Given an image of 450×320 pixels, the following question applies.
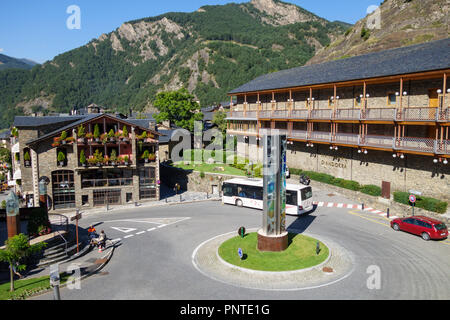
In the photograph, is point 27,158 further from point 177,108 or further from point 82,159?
point 177,108

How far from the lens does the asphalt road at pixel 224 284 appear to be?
17.5 m

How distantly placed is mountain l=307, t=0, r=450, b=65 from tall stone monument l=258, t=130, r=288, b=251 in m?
64.3

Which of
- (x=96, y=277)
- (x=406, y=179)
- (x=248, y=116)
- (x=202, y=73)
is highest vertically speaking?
(x=202, y=73)

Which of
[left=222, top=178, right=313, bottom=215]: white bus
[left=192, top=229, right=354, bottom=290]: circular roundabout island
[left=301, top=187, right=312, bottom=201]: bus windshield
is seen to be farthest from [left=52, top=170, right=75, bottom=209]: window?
[left=301, top=187, right=312, bottom=201]: bus windshield

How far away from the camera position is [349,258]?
71.1 ft

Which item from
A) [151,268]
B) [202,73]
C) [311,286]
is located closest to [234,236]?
[151,268]

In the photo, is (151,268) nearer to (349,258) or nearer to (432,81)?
(349,258)

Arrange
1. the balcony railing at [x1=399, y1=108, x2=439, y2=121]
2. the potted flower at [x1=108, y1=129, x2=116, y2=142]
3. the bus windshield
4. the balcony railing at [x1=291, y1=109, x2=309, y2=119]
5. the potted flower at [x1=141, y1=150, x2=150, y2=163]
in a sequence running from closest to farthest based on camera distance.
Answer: the balcony railing at [x1=399, y1=108, x2=439, y2=121] < the bus windshield < the potted flower at [x1=108, y1=129, x2=116, y2=142] < the potted flower at [x1=141, y1=150, x2=150, y2=163] < the balcony railing at [x1=291, y1=109, x2=309, y2=119]

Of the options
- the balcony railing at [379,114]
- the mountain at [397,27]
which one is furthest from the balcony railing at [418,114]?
the mountain at [397,27]

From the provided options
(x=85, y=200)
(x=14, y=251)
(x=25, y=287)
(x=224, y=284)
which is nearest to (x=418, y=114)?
(x=224, y=284)

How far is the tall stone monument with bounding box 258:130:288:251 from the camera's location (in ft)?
71.4

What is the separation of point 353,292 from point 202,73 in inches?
6249

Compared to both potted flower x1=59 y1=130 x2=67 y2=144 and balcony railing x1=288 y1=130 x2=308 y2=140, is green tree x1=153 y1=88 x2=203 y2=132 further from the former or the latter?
potted flower x1=59 y1=130 x2=67 y2=144

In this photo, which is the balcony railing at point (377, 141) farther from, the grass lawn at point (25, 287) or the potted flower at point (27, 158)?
the potted flower at point (27, 158)
